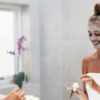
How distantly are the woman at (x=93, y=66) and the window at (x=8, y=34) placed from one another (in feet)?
3.22

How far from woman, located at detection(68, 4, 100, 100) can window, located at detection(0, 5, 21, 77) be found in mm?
982

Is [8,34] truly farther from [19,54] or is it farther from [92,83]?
[92,83]

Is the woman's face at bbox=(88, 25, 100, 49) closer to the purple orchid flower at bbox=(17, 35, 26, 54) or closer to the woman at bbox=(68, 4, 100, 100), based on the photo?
the woman at bbox=(68, 4, 100, 100)

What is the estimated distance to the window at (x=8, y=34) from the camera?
2.22 m

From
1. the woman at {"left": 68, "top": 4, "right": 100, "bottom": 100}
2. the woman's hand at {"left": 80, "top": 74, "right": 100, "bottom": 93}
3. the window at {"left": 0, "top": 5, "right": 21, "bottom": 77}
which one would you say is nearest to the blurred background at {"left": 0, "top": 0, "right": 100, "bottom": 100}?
the window at {"left": 0, "top": 5, "right": 21, "bottom": 77}

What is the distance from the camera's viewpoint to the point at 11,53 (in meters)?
2.18

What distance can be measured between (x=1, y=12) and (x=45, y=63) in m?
0.61

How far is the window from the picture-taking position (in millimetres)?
2219

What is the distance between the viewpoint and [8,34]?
2.28 m

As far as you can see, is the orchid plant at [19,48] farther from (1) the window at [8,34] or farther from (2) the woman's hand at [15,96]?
(2) the woman's hand at [15,96]

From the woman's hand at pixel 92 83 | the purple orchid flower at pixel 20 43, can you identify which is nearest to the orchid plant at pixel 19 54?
the purple orchid flower at pixel 20 43

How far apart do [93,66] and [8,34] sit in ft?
3.65

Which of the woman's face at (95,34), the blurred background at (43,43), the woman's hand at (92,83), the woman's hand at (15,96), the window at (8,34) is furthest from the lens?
the window at (8,34)

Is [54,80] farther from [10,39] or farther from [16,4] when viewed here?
[16,4]
